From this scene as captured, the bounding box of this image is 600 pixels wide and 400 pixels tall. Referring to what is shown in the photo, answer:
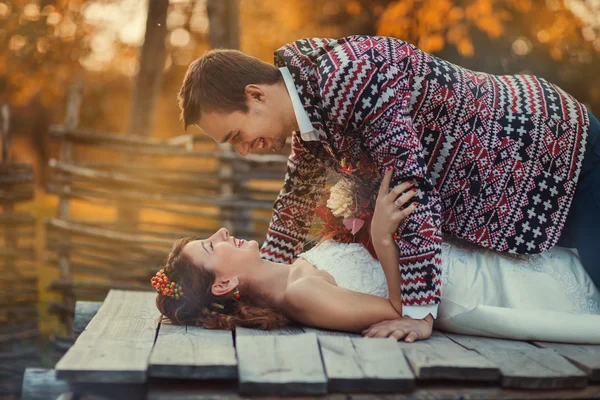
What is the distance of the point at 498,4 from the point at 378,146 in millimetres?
6897

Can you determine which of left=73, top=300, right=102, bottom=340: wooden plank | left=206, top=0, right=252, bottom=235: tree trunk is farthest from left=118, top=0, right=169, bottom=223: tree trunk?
left=73, top=300, right=102, bottom=340: wooden plank

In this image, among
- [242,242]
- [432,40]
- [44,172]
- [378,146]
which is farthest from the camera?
[44,172]

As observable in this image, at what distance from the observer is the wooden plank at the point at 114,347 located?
6.97 feet

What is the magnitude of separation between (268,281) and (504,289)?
3.43 ft

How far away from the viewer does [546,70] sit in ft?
35.1

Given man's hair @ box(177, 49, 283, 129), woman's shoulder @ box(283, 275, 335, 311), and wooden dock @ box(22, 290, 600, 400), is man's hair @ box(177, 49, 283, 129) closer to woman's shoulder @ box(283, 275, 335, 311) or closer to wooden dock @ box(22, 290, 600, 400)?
woman's shoulder @ box(283, 275, 335, 311)

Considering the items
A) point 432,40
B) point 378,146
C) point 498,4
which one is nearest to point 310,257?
point 378,146

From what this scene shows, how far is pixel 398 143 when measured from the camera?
8.49ft

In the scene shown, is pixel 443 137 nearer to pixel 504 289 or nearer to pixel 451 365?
pixel 504 289

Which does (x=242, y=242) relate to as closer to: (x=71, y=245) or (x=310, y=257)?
(x=310, y=257)

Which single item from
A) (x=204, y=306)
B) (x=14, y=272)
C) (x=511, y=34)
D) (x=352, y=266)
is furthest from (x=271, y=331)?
(x=511, y=34)

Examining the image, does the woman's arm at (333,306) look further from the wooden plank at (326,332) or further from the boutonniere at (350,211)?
the boutonniere at (350,211)

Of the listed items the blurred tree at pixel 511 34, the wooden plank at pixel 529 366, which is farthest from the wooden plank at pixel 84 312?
the blurred tree at pixel 511 34

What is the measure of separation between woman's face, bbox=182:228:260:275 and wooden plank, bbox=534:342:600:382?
50.8 inches
